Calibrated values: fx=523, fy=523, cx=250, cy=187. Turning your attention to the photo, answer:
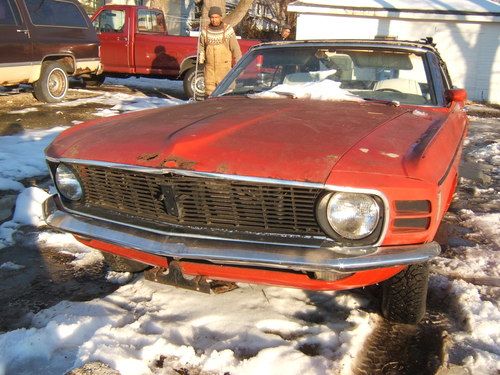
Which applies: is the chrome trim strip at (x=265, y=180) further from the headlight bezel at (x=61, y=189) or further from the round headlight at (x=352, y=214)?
the headlight bezel at (x=61, y=189)

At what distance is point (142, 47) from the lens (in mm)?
12039

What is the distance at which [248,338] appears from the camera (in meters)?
2.74

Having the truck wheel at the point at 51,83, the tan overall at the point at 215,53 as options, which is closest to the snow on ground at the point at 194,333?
the tan overall at the point at 215,53

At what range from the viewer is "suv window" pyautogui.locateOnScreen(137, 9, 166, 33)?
12.2m

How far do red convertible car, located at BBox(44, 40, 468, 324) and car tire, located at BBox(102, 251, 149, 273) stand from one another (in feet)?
0.05

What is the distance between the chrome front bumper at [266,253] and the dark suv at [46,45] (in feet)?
24.7

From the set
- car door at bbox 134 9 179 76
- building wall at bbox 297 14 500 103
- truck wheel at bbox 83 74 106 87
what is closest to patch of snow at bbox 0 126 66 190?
car door at bbox 134 9 179 76

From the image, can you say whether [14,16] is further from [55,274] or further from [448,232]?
[448,232]

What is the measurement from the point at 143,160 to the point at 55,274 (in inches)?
56.7

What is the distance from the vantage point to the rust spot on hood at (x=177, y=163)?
2.43 meters

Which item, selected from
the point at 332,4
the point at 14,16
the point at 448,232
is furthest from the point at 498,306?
the point at 332,4

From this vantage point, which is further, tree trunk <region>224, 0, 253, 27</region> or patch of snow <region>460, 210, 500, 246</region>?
tree trunk <region>224, 0, 253, 27</region>

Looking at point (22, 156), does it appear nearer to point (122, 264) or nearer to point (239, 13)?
point (122, 264)

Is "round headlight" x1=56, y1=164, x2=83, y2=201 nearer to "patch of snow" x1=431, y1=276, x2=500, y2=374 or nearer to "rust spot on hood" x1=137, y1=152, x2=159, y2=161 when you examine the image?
"rust spot on hood" x1=137, y1=152, x2=159, y2=161
